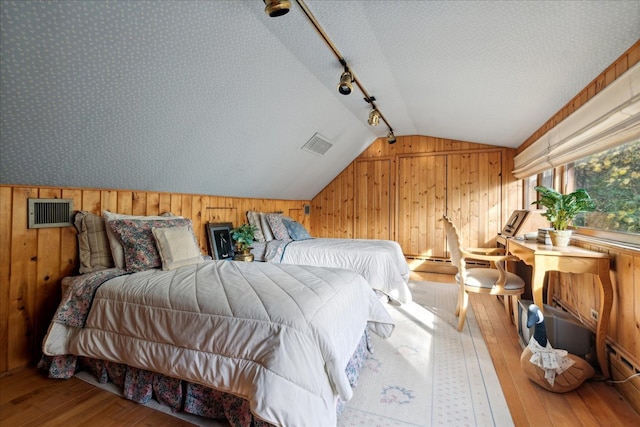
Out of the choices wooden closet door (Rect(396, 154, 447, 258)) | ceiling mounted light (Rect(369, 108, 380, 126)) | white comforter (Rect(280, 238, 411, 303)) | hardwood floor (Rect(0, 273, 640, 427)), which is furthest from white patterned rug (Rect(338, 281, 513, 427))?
wooden closet door (Rect(396, 154, 447, 258))

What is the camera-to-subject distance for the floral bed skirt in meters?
1.40

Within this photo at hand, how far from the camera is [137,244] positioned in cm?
209

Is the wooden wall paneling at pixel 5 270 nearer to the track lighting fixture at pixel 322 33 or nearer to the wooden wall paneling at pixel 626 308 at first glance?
the track lighting fixture at pixel 322 33

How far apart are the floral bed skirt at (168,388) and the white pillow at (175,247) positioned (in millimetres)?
696

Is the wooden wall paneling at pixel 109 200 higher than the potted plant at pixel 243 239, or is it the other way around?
the wooden wall paneling at pixel 109 200

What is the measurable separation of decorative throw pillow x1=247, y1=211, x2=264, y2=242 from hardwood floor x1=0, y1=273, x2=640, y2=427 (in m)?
2.25

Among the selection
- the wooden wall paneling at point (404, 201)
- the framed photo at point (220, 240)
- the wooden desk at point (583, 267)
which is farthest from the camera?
the wooden wall paneling at point (404, 201)

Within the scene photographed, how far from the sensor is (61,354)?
1792 mm

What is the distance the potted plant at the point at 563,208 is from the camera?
2.15 m

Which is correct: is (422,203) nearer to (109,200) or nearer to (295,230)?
(295,230)

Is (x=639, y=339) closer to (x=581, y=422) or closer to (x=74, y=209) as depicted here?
(x=581, y=422)

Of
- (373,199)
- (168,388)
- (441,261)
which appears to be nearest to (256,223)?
(373,199)

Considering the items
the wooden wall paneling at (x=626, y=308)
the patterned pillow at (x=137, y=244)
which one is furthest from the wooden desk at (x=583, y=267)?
the patterned pillow at (x=137, y=244)

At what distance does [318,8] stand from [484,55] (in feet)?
3.88
